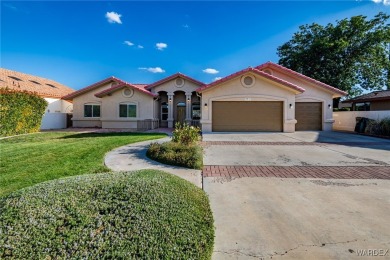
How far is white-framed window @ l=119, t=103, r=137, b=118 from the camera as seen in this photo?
778 inches

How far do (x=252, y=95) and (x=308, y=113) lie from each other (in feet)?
18.4

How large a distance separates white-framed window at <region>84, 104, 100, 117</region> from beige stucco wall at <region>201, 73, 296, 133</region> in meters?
11.8

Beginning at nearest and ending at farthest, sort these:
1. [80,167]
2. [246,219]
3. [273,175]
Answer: [246,219] → [273,175] → [80,167]

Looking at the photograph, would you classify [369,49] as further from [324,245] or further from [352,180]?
[324,245]

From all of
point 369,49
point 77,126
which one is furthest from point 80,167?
point 369,49

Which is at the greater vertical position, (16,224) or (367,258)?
(16,224)

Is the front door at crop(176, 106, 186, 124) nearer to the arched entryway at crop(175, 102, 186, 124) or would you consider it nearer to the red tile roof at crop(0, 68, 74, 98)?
the arched entryway at crop(175, 102, 186, 124)

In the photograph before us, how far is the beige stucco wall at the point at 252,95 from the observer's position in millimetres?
16391

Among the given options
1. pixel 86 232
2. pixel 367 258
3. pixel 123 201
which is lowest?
pixel 367 258

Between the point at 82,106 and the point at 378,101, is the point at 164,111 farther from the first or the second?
the point at 378,101

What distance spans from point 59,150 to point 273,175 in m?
7.96

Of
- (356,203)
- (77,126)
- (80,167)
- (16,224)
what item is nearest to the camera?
(16,224)

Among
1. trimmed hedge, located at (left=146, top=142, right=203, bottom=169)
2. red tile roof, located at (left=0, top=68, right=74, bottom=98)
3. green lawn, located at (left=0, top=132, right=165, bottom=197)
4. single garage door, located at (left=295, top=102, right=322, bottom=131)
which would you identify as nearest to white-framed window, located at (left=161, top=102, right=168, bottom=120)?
red tile roof, located at (left=0, top=68, right=74, bottom=98)

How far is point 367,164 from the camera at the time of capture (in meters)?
6.99
